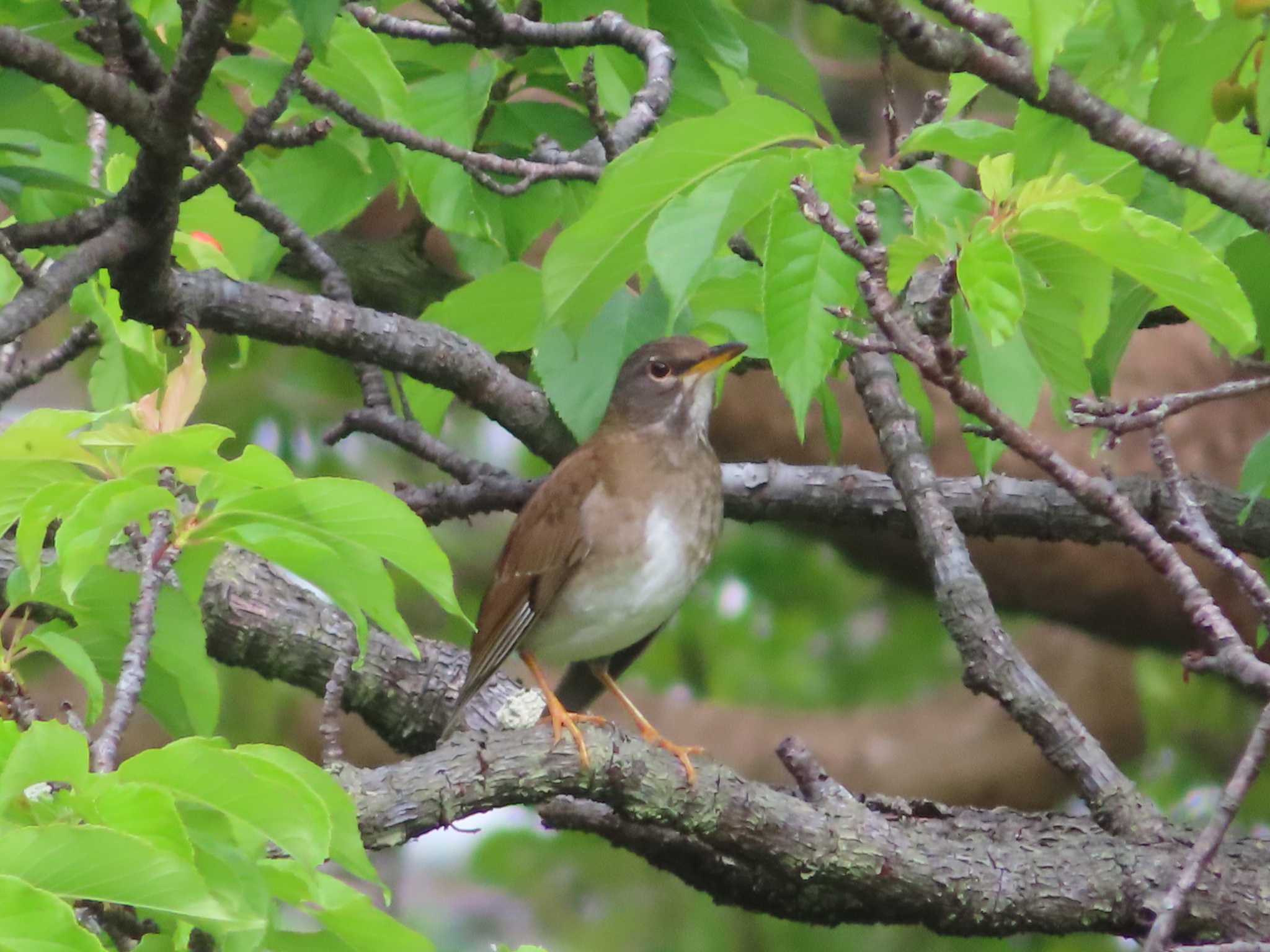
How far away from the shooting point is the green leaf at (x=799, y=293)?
104 inches

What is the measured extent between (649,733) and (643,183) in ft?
7.26

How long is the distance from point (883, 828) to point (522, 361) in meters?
2.38

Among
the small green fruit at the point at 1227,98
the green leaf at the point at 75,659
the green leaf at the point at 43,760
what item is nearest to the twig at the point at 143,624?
the green leaf at the point at 75,659

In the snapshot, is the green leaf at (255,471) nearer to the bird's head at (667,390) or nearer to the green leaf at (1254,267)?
the green leaf at (1254,267)

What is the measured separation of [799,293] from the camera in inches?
106

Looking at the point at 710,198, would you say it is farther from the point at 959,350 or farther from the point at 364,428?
the point at 364,428

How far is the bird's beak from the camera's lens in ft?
13.2

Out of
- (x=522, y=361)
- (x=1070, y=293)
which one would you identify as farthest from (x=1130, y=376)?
(x=1070, y=293)

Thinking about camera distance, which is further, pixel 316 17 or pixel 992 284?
pixel 992 284

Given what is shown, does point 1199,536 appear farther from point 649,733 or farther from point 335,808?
point 649,733

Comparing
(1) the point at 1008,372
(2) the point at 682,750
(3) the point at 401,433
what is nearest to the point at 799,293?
(1) the point at 1008,372

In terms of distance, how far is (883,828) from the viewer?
11.9 ft

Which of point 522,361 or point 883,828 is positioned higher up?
point 522,361

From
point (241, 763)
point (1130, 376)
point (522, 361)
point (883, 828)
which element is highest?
point (1130, 376)
